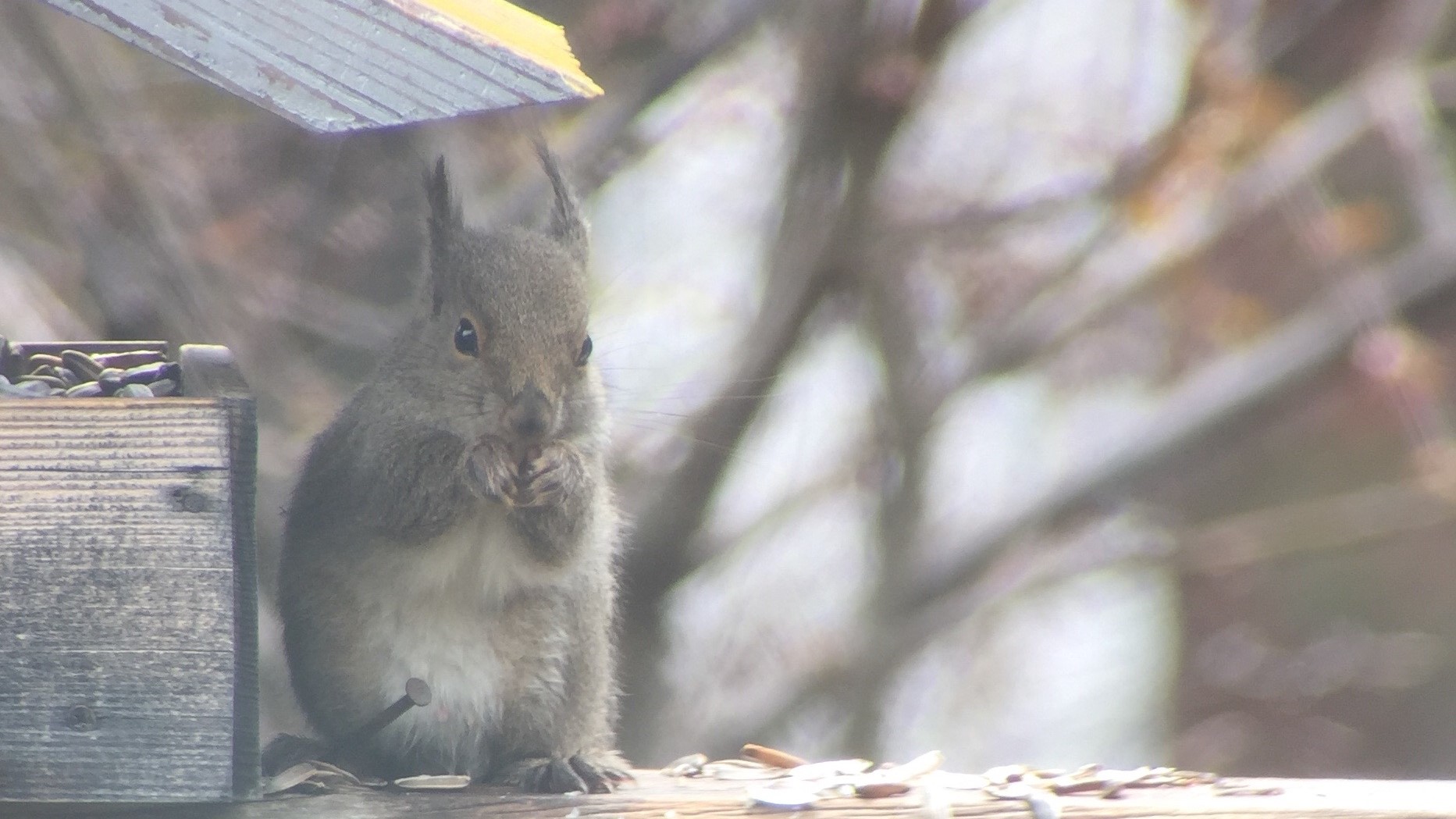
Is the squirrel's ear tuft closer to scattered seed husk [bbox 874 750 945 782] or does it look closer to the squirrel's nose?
the squirrel's nose

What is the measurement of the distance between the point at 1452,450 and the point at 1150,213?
42.3 inches

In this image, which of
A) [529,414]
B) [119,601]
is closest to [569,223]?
[529,414]

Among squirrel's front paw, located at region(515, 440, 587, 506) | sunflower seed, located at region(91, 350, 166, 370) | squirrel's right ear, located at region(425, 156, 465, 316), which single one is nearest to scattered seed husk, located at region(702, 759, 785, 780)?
squirrel's front paw, located at region(515, 440, 587, 506)

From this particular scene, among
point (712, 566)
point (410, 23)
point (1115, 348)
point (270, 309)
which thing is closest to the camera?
point (410, 23)

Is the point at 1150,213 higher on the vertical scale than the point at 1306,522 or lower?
higher

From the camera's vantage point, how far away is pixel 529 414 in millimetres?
2320

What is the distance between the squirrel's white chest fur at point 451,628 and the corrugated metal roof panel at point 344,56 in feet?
2.64

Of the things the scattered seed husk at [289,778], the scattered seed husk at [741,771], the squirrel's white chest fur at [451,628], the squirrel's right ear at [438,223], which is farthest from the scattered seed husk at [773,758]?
the squirrel's right ear at [438,223]

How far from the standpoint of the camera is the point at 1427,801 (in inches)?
80.7

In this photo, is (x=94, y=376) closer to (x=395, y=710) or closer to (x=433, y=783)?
(x=395, y=710)

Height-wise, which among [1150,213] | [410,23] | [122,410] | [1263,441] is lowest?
[122,410]

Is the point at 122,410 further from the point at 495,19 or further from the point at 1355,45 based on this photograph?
the point at 1355,45

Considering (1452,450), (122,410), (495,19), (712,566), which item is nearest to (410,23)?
(495,19)

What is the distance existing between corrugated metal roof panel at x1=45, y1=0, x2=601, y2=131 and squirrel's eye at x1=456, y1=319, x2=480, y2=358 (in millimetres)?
746
